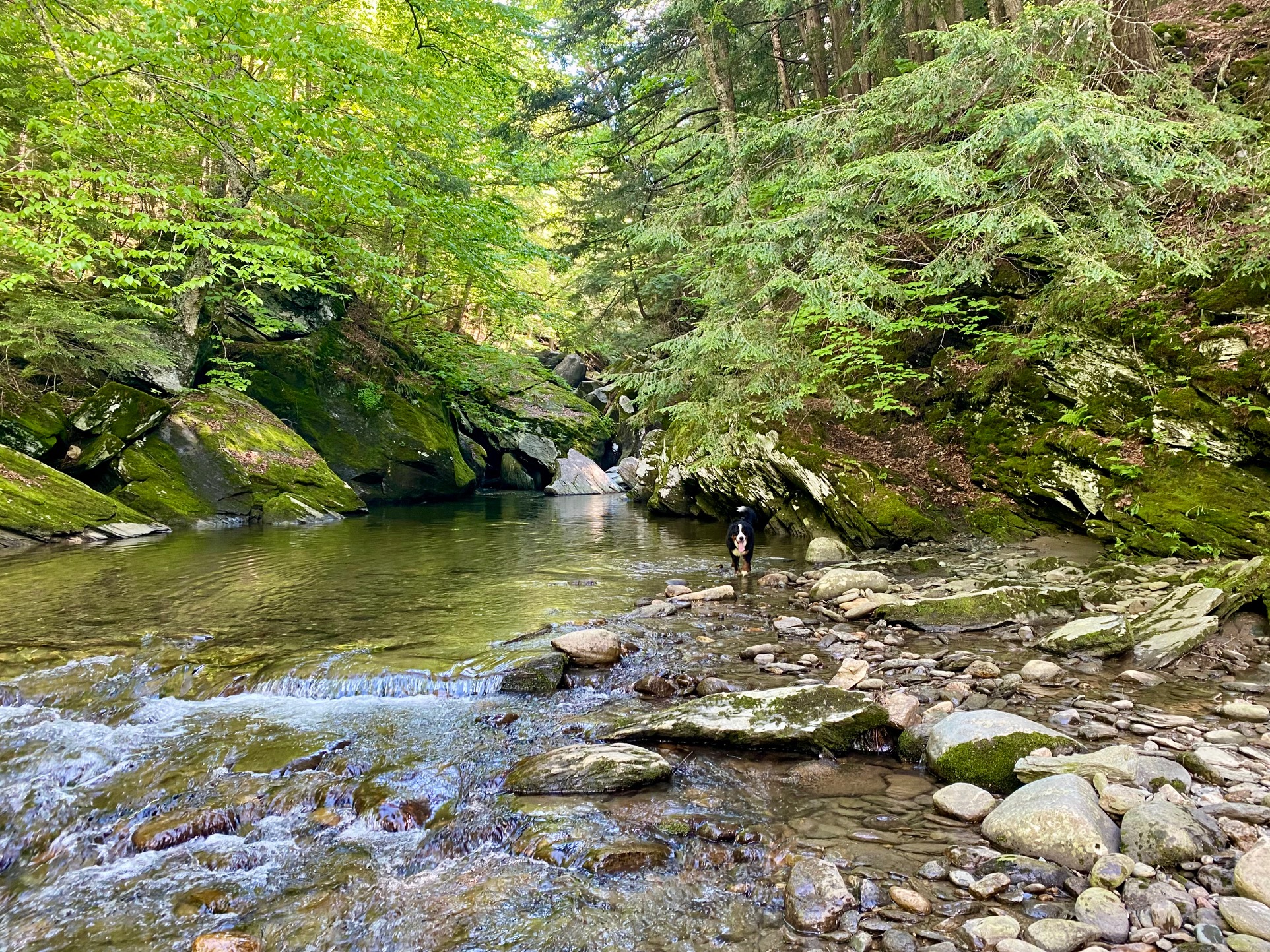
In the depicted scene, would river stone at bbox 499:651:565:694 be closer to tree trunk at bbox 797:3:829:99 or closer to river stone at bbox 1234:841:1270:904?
river stone at bbox 1234:841:1270:904

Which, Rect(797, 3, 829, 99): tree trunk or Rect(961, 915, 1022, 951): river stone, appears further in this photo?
Rect(797, 3, 829, 99): tree trunk

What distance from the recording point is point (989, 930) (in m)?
2.34

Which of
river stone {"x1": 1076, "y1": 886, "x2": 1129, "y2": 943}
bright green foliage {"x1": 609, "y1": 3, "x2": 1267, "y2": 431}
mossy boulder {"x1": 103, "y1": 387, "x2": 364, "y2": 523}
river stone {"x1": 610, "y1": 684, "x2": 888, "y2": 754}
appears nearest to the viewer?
river stone {"x1": 1076, "y1": 886, "x2": 1129, "y2": 943}

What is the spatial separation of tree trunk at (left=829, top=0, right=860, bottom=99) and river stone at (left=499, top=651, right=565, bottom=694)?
538 inches

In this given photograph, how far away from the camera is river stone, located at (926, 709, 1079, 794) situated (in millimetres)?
3387

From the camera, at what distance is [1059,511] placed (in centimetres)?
859

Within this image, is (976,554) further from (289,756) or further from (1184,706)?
(289,756)

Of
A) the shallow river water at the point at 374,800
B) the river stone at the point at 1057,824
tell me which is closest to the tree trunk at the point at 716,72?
the shallow river water at the point at 374,800

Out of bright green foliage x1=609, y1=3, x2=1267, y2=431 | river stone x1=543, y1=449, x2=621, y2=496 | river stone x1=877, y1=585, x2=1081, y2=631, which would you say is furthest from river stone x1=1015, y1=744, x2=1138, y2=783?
river stone x1=543, y1=449, x2=621, y2=496

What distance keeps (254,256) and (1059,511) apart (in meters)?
12.4

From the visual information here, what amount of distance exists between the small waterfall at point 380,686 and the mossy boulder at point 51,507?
377 inches

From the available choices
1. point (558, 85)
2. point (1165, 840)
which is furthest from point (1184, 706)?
point (558, 85)

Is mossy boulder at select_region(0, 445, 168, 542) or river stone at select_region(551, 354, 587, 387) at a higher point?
river stone at select_region(551, 354, 587, 387)

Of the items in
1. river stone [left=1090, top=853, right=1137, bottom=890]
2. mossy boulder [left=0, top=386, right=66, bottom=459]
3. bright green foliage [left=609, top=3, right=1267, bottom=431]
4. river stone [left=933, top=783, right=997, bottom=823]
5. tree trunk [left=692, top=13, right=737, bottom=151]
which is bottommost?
river stone [left=933, top=783, right=997, bottom=823]
